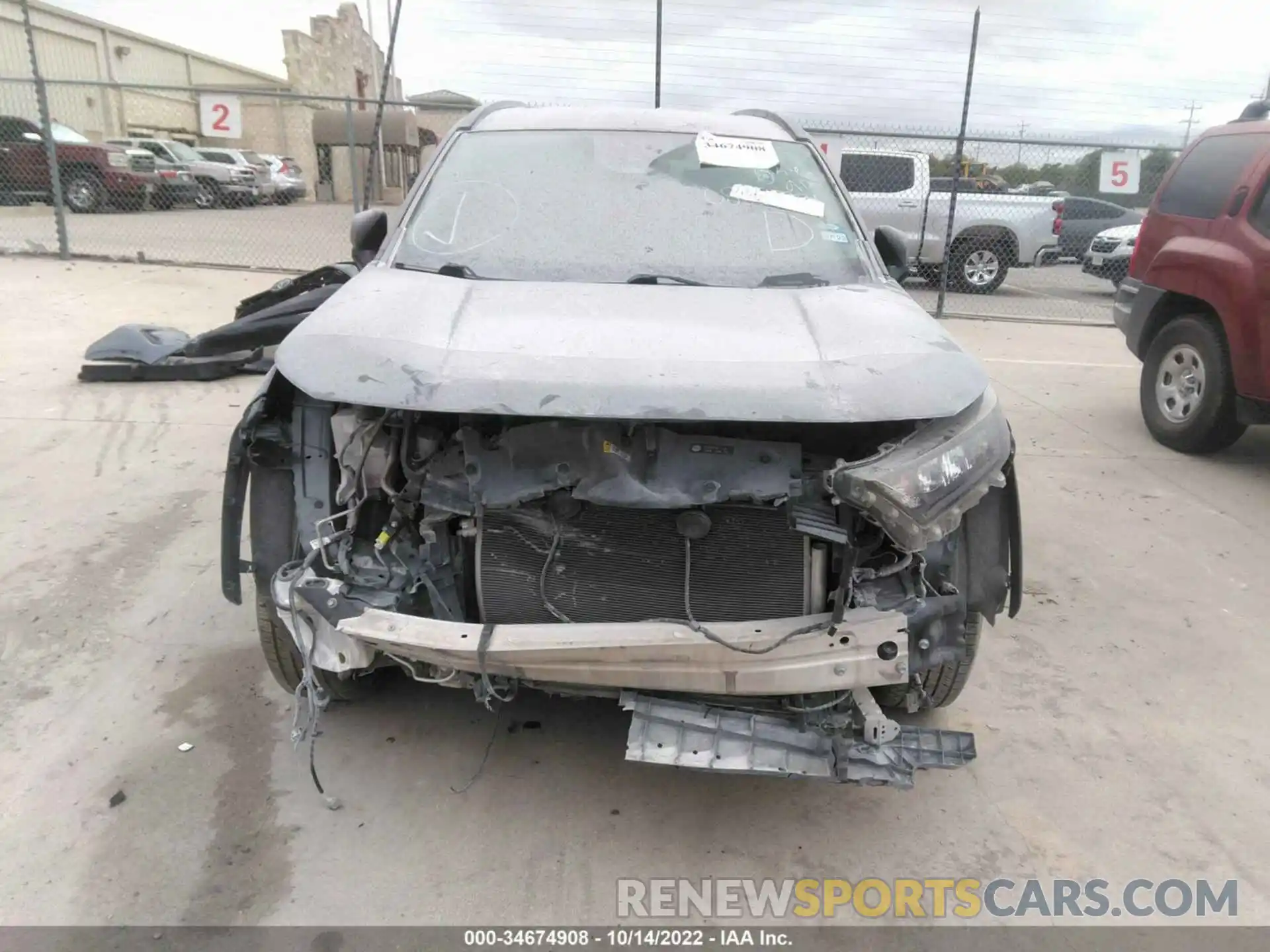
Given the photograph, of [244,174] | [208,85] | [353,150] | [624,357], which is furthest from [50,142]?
[208,85]

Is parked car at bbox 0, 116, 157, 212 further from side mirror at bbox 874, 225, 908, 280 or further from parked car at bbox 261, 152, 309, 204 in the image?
side mirror at bbox 874, 225, 908, 280

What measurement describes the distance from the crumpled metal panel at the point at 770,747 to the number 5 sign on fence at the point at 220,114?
35.8ft

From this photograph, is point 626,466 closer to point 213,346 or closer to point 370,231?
point 370,231

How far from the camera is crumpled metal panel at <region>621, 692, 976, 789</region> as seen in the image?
7.73ft

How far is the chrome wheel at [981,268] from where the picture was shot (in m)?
13.3

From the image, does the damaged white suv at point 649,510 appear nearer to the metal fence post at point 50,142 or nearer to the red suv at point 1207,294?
the red suv at point 1207,294

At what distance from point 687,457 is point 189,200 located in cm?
2239

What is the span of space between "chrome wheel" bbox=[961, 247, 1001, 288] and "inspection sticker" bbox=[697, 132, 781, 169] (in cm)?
1048

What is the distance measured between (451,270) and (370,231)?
31.8 inches

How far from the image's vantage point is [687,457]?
236 cm

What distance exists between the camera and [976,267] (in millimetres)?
13367

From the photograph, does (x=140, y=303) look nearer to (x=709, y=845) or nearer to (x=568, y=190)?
(x=568, y=190)

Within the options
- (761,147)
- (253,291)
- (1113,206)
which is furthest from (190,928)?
(1113,206)

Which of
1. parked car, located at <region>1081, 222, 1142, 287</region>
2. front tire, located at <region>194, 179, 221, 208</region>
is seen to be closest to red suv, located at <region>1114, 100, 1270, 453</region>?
parked car, located at <region>1081, 222, 1142, 287</region>
